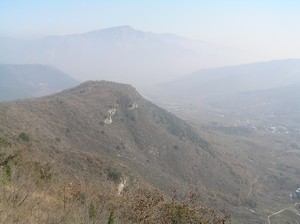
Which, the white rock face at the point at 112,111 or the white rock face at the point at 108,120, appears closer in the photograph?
the white rock face at the point at 108,120

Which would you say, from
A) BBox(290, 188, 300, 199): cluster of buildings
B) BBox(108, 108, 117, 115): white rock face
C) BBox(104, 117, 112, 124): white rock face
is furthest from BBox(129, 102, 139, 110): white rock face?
BBox(290, 188, 300, 199): cluster of buildings

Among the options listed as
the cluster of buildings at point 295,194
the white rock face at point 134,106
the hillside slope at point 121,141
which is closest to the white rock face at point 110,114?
the hillside slope at point 121,141

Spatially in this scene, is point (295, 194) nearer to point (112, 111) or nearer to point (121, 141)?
point (112, 111)

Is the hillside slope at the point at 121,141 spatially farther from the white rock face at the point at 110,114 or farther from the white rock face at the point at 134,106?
the white rock face at the point at 134,106

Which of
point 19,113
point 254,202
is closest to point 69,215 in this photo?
point 19,113

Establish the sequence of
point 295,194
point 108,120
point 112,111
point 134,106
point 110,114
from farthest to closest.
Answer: point 295,194
point 134,106
point 112,111
point 110,114
point 108,120

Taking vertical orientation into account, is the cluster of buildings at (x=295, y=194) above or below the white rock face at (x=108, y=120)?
below

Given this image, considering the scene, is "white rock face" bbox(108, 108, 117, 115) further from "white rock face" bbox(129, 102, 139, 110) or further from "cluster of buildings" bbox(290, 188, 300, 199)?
"cluster of buildings" bbox(290, 188, 300, 199)

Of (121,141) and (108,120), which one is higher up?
(108,120)

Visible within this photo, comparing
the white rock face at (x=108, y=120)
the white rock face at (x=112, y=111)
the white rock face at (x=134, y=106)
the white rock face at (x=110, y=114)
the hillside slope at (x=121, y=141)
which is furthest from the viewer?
the white rock face at (x=134, y=106)

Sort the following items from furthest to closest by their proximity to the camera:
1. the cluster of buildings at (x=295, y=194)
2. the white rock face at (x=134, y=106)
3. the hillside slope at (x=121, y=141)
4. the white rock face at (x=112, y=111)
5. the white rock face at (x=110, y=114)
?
the cluster of buildings at (x=295, y=194) < the white rock face at (x=134, y=106) < the white rock face at (x=112, y=111) < the white rock face at (x=110, y=114) < the hillside slope at (x=121, y=141)

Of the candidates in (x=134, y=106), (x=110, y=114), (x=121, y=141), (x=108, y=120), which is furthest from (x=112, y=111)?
(x=121, y=141)
